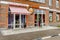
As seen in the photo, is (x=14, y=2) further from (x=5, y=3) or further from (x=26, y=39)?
(x=26, y=39)

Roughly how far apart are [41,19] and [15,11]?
28.1ft

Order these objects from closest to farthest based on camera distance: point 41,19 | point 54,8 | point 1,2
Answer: point 1,2 < point 41,19 < point 54,8

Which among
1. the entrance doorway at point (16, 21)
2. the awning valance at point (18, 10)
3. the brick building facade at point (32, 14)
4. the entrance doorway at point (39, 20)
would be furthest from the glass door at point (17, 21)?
the entrance doorway at point (39, 20)

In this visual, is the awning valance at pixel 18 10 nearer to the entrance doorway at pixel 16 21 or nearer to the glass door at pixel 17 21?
the entrance doorway at pixel 16 21

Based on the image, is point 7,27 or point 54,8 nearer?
point 7,27

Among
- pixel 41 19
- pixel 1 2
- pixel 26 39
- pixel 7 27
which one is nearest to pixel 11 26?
pixel 7 27

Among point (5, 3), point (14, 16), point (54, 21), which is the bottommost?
point (54, 21)

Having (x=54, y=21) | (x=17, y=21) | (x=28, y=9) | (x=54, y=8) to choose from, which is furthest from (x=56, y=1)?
(x=17, y=21)

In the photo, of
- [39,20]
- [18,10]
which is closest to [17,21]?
[18,10]

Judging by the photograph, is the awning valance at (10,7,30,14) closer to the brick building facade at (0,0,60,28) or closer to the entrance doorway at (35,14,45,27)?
the brick building facade at (0,0,60,28)

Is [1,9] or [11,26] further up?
[1,9]

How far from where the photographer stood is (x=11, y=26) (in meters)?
23.1

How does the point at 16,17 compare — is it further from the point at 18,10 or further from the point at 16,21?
the point at 18,10

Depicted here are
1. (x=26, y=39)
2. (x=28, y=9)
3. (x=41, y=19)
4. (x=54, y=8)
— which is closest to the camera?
(x=26, y=39)
